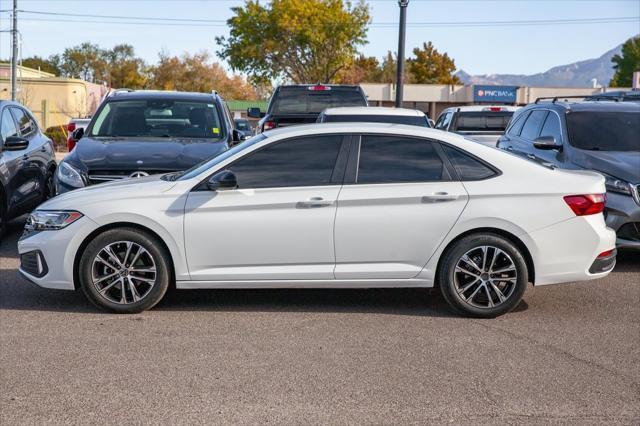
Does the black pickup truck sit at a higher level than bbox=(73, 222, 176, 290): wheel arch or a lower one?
higher

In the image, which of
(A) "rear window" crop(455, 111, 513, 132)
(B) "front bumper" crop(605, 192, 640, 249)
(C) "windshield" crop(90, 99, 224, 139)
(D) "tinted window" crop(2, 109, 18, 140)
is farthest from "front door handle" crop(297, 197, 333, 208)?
(A) "rear window" crop(455, 111, 513, 132)

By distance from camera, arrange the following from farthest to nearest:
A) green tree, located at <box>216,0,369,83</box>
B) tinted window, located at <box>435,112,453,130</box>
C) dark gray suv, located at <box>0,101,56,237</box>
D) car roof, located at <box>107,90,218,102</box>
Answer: green tree, located at <box>216,0,369,83</box>, tinted window, located at <box>435,112,453,130</box>, car roof, located at <box>107,90,218,102</box>, dark gray suv, located at <box>0,101,56,237</box>

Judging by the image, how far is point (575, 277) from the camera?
6996mm

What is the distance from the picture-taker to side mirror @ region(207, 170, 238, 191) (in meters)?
6.78

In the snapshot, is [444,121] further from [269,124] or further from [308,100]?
[269,124]

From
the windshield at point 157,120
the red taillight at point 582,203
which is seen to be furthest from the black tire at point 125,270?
the windshield at point 157,120

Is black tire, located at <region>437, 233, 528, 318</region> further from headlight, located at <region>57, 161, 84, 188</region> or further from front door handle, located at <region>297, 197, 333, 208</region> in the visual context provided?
headlight, located at <region>57, 161, 84, 188</region>

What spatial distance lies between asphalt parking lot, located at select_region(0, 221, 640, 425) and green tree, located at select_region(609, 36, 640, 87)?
342ft

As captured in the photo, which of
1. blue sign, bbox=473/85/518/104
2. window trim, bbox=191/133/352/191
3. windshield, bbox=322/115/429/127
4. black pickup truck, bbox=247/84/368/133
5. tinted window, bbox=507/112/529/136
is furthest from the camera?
blue sign, bbox=473/85/518/104

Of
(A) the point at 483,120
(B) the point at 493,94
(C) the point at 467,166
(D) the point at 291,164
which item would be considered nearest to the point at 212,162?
(D) the point at 291,164

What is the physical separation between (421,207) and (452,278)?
0.64 metres

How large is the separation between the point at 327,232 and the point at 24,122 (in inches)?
265

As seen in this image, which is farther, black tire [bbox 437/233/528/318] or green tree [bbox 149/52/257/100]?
green tree [bbox 149/52/257/100]

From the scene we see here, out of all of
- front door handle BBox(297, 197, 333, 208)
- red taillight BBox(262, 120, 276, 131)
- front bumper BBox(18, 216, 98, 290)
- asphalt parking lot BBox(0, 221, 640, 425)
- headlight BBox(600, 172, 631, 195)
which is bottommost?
asphalt parking lot BBox(0, 221, 640, 425)
